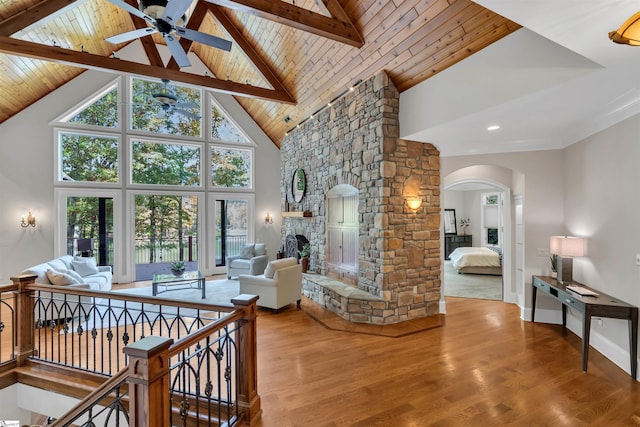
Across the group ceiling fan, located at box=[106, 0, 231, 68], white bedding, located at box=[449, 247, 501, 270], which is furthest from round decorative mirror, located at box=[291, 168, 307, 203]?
white bedding, located at box=[449, 247, 501, 270]

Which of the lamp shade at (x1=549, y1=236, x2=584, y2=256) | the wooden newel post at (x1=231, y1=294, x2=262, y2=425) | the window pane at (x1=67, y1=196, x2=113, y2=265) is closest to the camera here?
the wooden newel post at (x1=231, y1=294, x2=262, y2=425)

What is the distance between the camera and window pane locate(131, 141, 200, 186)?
7711 mm

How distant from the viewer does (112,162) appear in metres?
7.46

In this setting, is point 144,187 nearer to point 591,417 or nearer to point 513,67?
point 513,67

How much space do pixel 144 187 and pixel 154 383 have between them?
7.16m

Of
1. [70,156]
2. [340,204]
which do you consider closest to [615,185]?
[340,204]

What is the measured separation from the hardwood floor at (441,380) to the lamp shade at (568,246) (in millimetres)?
1156

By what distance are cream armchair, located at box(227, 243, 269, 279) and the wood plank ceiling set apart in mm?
3393

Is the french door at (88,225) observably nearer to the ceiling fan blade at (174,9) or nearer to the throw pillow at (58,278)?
the throw pillow at (58,278)

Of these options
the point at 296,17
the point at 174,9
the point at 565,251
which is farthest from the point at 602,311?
the point at 174,9

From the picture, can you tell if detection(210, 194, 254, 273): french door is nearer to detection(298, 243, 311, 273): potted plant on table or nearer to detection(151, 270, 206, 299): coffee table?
detection(151, 270, 206, 299): coffee table

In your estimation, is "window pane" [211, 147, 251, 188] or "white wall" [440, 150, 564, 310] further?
"window pane" [211, 147, 251, 188]

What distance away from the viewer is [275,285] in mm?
5090

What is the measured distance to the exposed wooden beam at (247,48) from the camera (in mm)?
6059
